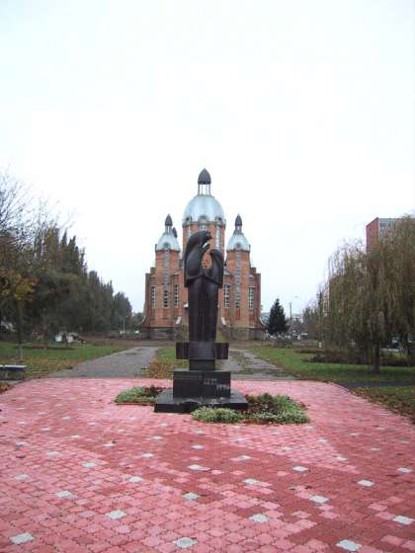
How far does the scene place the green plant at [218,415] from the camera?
9.92 m

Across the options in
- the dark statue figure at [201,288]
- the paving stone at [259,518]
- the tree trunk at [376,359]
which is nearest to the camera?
the paving stone at [259,518]

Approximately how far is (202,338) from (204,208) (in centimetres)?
5621

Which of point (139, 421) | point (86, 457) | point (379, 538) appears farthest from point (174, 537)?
point (139, 421)

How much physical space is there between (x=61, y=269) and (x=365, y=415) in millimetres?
31057

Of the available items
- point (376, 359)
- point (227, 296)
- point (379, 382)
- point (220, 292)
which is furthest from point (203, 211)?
point (379, 382)

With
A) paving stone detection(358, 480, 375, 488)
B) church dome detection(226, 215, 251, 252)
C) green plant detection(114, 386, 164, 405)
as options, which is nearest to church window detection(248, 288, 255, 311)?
church dome detection(226, 215, 251, 252)

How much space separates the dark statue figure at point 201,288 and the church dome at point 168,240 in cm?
6124

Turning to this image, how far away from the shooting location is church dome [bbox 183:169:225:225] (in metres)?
67.4

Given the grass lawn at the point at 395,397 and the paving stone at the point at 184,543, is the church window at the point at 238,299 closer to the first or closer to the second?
the grass lawn at the point at 395,397

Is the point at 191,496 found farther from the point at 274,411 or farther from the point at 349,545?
the point at 274,411

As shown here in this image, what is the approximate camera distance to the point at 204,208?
6794 centimetres

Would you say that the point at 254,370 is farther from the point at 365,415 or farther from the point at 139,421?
the point at 139,421

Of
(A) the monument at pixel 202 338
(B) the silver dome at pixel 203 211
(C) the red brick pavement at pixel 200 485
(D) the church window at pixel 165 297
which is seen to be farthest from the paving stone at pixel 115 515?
(D) the church window at pixel 165 297

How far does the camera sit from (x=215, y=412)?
400 inches
